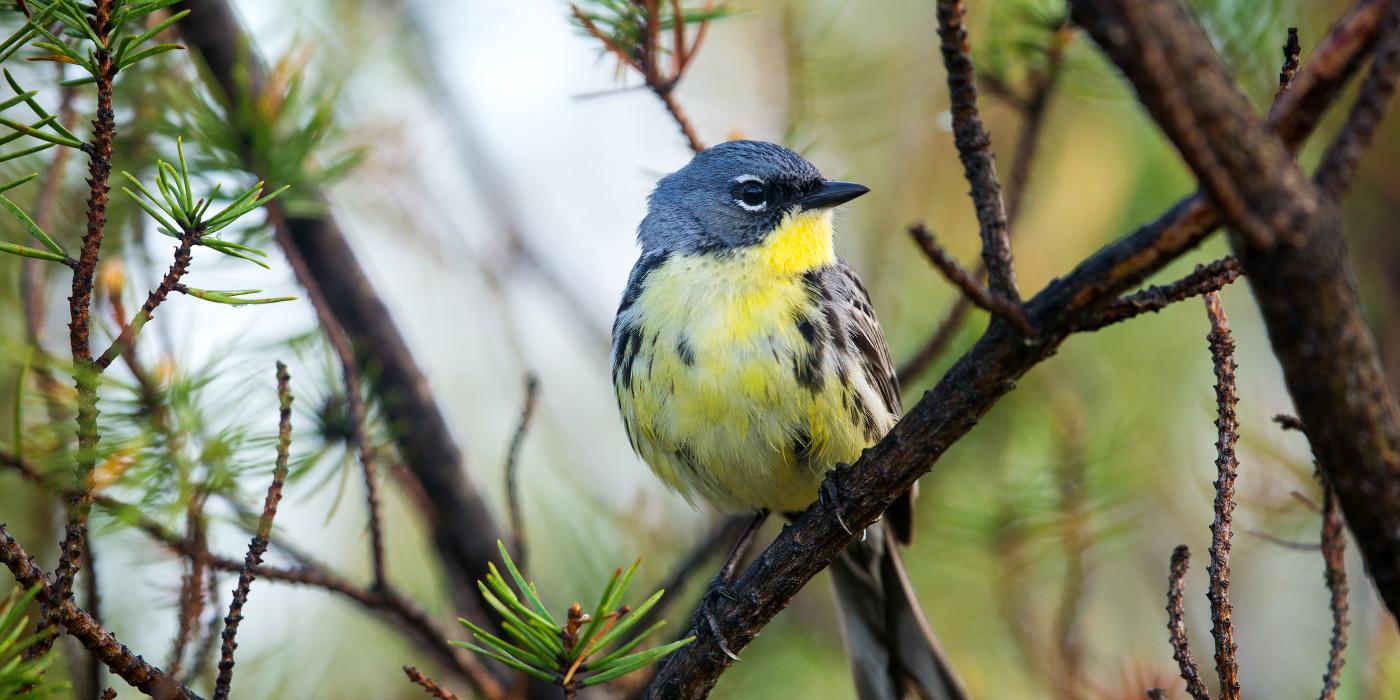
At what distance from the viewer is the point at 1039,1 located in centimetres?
358

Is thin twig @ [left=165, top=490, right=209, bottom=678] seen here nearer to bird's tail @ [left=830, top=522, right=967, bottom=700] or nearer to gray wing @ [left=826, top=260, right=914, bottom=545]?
gray wing @ [left=826, top=260, right=914, bottom=545]

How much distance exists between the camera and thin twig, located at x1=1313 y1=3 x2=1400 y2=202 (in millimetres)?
1177

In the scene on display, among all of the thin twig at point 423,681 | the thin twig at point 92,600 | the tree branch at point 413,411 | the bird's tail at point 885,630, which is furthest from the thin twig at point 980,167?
the tree branch at point 413,411

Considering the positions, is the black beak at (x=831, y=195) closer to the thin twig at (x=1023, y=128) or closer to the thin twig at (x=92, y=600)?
the thin twig at (x=1023, y=128)

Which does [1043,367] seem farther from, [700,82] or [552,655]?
[552,655]

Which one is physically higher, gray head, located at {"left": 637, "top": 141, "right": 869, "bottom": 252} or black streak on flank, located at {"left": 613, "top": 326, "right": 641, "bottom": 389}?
gray head, located at {"left": 637, "top": 141, "right": 869, "bottom": 252}

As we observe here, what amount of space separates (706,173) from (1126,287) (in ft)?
7.74

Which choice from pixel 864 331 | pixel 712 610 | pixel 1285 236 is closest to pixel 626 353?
pixel 864 331

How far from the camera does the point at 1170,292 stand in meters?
1.52

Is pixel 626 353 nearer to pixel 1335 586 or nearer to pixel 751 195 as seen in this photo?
pixel 751 195

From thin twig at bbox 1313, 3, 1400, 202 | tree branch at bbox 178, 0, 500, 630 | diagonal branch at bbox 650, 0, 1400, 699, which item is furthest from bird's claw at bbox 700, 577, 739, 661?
thin twig at bbox 1313, 3, 1400, 202

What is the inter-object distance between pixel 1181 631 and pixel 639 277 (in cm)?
205

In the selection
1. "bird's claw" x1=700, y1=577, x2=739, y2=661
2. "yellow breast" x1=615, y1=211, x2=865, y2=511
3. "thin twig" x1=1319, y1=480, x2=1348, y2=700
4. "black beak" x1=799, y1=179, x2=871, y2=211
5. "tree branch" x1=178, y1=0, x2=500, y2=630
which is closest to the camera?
"thin twig" x1=1319, y1=480, x2=1348, y2=700

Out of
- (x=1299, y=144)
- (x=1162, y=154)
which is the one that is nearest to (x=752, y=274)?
(x=1299, y=144)
